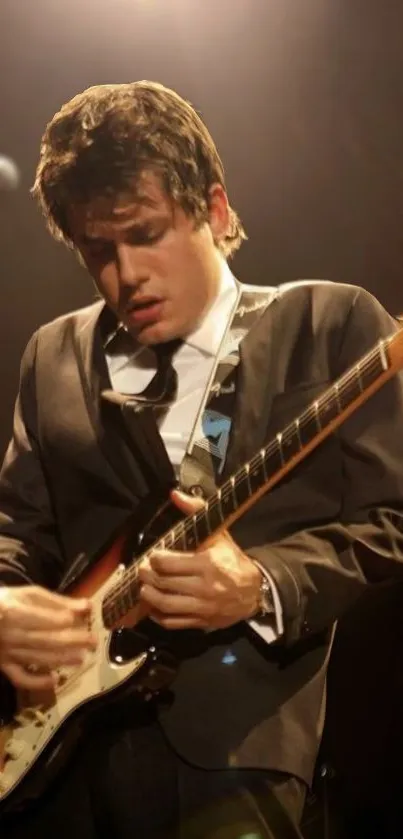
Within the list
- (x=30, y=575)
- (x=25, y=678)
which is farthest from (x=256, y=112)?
(x=25, y=678)

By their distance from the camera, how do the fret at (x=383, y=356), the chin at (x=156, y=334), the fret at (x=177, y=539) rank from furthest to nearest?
the chin at (x=156, y=334) → the fret at (x=177, y=539) → the fret at (x=383, y=356)

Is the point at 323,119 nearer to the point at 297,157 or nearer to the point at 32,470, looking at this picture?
the point at 297,157

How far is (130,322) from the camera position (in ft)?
3.58

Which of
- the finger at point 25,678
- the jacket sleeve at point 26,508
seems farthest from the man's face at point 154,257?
the finger at point 25,678

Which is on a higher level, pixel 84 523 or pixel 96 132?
pixel 96 132

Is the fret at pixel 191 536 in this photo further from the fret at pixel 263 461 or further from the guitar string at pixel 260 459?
the fret at pixel 263 461

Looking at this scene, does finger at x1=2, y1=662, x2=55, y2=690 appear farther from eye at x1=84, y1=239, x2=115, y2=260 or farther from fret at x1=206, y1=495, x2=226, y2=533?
eye at x1=84, y1=239, x2=115, y2=260

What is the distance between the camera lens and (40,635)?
1038mm

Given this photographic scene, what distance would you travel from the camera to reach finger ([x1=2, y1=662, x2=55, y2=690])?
103 cm

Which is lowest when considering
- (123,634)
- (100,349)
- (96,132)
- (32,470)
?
(123,634)

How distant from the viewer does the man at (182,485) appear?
0.97m

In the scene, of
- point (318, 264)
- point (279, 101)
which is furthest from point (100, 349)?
point (279, 101)

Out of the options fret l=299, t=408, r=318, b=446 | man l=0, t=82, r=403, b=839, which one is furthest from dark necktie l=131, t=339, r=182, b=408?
fret l=299, t=408, r=318, b=446

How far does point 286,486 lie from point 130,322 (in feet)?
0.99
